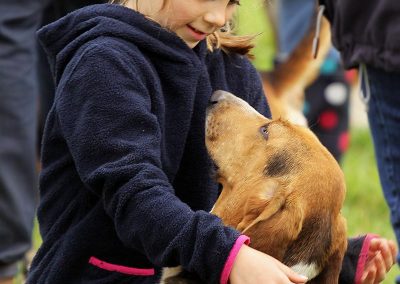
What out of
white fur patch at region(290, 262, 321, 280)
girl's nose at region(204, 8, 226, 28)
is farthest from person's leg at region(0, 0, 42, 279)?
white fur patch at region(290, 262, 321, 280)

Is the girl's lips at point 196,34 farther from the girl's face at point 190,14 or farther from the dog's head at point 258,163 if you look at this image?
the dog's head at point 258,163

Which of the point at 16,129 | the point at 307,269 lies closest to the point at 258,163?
the point at 307,269

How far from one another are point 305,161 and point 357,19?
0.73 m

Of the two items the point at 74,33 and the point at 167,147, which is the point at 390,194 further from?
the point at 74,33

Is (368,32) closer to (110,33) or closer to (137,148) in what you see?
(110,33)

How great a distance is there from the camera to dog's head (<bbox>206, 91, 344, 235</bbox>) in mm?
3477

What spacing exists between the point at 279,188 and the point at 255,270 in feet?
1.51

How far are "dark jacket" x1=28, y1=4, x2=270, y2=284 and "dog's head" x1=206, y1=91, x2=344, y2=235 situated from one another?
10 cm

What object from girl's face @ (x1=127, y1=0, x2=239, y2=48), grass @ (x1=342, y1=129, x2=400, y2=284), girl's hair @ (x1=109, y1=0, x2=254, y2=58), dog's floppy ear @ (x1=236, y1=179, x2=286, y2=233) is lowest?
grass @ (x1=342, y1=129, x2=400, y2=284)

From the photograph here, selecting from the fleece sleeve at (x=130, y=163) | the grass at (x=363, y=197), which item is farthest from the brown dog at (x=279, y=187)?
the grass at (x=363, y=197)

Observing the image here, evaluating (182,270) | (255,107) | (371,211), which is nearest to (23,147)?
(255,107)

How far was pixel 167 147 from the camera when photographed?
366cm

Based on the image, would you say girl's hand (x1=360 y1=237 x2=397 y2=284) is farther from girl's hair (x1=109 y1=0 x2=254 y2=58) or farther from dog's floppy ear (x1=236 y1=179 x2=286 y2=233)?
girl's hair (x1=109 y1=0 x2=254 y2=58)

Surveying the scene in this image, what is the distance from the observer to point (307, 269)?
3.48m
